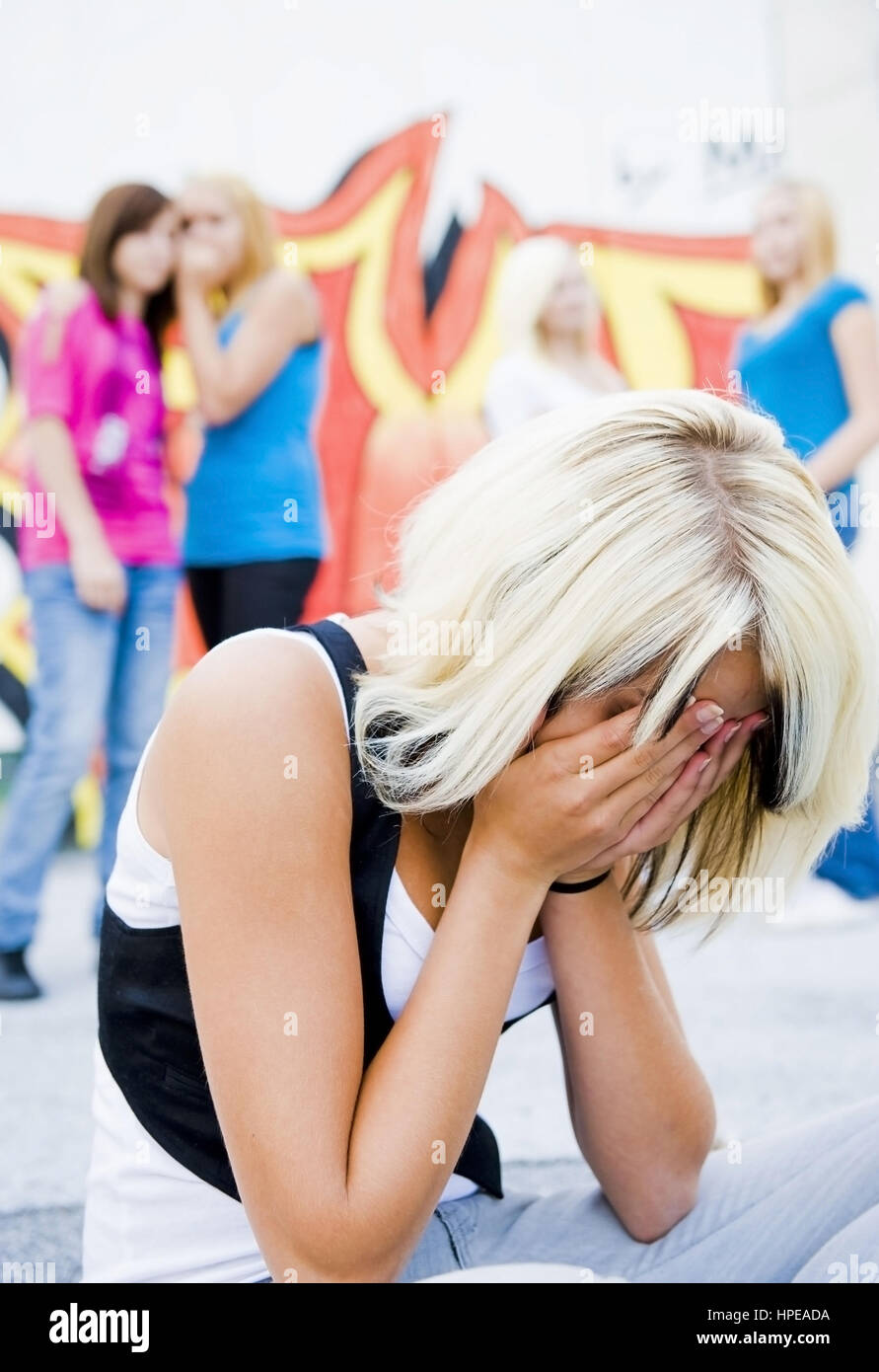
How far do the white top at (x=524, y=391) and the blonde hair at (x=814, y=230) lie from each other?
736 mm

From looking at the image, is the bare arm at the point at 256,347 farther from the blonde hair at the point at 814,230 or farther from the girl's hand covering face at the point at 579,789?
the girl's hand covering face at the point at 579,789

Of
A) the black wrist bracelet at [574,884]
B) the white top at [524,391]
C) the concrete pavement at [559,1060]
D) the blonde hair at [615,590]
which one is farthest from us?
the white top at [524,391]

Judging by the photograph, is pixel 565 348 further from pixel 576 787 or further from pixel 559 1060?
Answer: pixel 576 787

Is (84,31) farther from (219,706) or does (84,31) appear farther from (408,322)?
(219,706)

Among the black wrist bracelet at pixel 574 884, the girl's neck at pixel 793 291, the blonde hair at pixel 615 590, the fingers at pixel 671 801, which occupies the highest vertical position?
the blonde hair at pixel 615 590

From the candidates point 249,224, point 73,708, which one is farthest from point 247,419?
point 73,708

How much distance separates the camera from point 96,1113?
118cm

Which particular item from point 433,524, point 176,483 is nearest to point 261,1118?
point 433,524

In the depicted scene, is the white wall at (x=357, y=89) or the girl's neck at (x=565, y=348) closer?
the girl's neck at (x=565, y=348)

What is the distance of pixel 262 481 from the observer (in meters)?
2.96

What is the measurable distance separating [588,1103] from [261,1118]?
0.42 m

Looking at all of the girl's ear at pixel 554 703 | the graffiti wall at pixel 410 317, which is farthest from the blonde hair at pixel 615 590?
the graffiti wall at pixel 410 317

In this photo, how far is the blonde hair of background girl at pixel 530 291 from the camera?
321 centimetres
